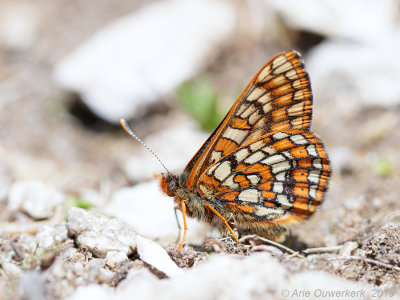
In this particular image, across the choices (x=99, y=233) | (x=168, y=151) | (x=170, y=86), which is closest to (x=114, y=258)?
(x=99, y=233)

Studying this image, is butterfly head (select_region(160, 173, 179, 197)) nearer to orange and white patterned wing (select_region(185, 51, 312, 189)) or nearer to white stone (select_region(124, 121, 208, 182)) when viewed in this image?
orange and white patterned wing (select_region(185, 51, 312, 189))

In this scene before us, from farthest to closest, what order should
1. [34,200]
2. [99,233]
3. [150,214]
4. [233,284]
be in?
[150,214]
[34,200]
[99,233]
[233,284]

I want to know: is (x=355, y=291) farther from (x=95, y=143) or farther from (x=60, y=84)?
(x=60, y=84)

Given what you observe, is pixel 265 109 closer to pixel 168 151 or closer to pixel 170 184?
pixel 170 184

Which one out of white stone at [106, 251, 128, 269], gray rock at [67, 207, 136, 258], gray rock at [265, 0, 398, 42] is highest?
gray rock at [265, 0, 398, 42]

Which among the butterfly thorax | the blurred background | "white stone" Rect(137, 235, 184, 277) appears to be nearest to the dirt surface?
the blurred background

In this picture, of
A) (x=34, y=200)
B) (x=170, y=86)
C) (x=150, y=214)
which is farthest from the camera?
(x=170, y=86)

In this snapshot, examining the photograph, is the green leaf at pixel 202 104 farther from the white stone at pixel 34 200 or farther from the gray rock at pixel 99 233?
the gray rock at pixel 99 233
